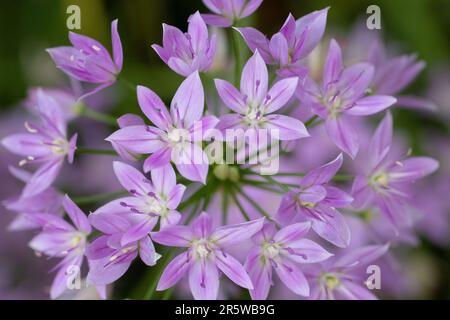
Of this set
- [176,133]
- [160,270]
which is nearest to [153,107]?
[176,133]

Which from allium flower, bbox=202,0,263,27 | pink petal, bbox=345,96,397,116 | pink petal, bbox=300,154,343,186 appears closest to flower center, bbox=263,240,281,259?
pink petal, bbox=300,154,343,186

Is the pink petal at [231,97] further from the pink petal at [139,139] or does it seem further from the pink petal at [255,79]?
the pink petal at [139,139]

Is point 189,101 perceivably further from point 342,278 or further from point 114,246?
point 342,278

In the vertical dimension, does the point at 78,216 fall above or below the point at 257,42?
below

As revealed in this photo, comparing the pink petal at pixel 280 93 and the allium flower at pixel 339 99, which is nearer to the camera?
the pink petal at pixel 280 93

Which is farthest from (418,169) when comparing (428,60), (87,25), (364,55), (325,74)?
(87,25)

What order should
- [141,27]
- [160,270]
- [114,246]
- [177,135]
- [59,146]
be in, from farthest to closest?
1. [141,27]
2. [59,146]
3. [160,270]
4. [177,135]
5. [114,246]

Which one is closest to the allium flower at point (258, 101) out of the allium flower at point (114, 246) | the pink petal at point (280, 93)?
the pink petal at point (280, 93)
